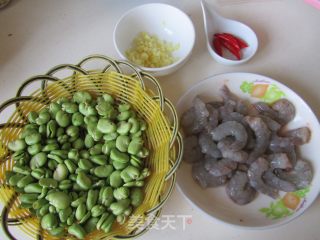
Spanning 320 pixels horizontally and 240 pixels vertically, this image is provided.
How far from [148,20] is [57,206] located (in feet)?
1.90

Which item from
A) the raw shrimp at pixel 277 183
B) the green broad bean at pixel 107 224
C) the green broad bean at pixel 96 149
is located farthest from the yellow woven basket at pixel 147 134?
the raw shrimp at pixel 277 183

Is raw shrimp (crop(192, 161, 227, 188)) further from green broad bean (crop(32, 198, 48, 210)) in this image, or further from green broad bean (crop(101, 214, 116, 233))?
green broad bean (crop(32, 198, 48, 210))

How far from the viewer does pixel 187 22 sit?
0.94 m

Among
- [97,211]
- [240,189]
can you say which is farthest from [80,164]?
[240,189]

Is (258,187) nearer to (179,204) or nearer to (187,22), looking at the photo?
(179,204)

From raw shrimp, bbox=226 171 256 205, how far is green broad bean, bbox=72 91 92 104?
0.39m

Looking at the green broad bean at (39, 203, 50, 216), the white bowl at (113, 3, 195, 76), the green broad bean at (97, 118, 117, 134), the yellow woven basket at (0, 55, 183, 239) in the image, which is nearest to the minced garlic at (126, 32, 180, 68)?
the white bowl at (113, 3, 195, 76)

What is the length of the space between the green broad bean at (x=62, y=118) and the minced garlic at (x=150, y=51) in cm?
25

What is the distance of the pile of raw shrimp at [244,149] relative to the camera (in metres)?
0.77

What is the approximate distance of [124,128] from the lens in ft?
2.45

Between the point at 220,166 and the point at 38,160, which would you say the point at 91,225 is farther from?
the point at 220,166

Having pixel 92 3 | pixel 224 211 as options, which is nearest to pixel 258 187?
pixel 224 211

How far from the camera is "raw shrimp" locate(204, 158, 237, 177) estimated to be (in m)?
0.77

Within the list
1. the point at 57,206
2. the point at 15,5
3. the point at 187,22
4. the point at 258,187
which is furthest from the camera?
the point at 15,5
